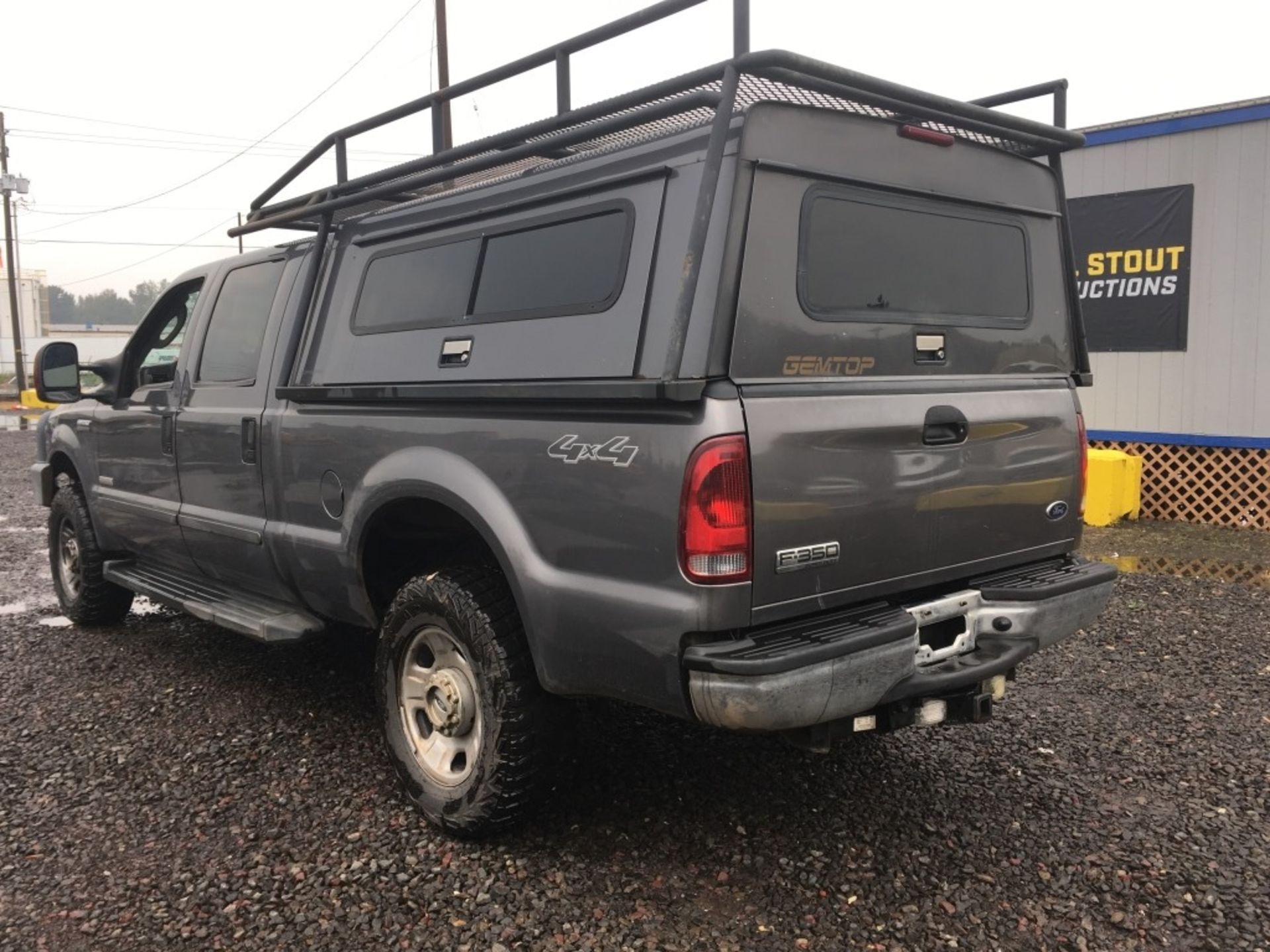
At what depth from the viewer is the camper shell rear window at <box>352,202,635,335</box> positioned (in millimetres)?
3076

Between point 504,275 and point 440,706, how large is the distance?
148 cm

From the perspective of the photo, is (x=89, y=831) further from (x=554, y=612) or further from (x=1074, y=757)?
(x=1074, y=757)

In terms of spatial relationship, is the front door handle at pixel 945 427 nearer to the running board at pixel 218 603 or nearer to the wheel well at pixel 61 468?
the running board at pixel 218 603

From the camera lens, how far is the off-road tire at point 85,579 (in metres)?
5.78

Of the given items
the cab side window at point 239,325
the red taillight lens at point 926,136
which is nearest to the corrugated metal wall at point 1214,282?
the red taillight lens at point 926,136

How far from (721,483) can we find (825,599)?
51 cm

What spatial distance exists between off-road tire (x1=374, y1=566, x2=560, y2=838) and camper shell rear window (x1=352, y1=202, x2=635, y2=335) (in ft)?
2.98

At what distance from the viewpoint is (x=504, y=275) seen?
342cm

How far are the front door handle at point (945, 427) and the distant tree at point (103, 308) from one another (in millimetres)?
145326

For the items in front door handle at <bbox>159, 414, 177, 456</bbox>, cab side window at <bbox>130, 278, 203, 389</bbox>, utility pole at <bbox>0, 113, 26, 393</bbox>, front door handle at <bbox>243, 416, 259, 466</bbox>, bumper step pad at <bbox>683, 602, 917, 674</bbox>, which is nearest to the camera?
bumper step pad at <bbox>683, 602, 917, 674</bbox>

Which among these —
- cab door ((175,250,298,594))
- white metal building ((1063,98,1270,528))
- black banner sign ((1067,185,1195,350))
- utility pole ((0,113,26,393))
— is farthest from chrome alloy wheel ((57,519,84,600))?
utility pole ((0,113,26,393))

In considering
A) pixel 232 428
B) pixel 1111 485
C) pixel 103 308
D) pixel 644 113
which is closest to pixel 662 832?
pixel 644 113

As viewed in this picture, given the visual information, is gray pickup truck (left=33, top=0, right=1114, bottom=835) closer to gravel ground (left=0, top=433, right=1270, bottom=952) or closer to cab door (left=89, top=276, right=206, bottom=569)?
gravel ground (left=0, top=433, right=1270, bottom=952)

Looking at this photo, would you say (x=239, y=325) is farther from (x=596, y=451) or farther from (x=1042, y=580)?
(x=1042, y=580)
